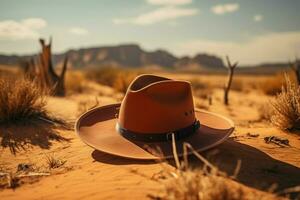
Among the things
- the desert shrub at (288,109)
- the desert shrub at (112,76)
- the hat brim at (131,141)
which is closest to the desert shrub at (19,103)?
the hat brim at (131,141)

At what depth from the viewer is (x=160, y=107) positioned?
13.3 feet

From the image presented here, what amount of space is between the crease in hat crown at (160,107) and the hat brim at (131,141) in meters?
0.20

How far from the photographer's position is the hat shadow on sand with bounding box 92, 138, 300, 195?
376 cm

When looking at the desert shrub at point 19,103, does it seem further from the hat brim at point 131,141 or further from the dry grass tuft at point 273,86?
the dry grass tuft at point 273,86

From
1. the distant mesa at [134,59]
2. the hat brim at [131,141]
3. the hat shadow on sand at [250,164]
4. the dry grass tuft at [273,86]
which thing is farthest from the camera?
the distant mesa at [134,59]

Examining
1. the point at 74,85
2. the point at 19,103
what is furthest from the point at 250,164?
the point at 74,85

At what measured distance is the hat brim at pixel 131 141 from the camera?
4.03 m

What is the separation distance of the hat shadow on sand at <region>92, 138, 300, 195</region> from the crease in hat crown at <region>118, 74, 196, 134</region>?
43cm

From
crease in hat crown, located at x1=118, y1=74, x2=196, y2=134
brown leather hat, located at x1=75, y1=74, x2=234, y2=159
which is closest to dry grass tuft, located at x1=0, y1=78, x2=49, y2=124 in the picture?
brown leather hat, located at x1=75, y1=74, x2=234, y2=159

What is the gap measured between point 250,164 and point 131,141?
4.86 ft

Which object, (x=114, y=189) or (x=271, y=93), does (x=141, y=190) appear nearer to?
(x=114, y=189)

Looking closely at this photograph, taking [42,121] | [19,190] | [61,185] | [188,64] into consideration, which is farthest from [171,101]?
[188,64]

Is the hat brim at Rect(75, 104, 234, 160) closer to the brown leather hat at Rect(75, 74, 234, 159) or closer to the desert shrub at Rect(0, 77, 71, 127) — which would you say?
the brown leather hat at Rect(75, 74, 234, 159)

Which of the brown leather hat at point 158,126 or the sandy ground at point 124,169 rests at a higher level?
the brown leather hat at point 158,126
